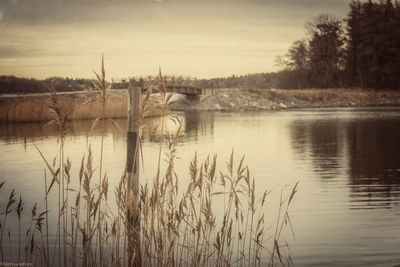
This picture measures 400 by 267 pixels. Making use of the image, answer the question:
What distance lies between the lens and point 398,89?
222ft

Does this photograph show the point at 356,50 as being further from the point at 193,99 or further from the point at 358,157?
the point at 358,157

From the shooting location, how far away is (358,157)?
18266 millimetres

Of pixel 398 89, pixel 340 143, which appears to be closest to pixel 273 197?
pixel 340 143

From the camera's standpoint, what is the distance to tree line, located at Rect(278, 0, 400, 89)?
67312mm

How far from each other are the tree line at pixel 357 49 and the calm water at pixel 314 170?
39.3 metres

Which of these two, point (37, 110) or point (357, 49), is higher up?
point (357, 49)

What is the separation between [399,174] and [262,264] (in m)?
8.50

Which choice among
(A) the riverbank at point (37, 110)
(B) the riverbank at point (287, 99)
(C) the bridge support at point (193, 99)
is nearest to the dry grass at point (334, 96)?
(B) the riverbank at point (287, 99)

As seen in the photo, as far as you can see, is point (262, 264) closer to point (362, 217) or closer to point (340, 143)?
point (362, 217)

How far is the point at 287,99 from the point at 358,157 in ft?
150

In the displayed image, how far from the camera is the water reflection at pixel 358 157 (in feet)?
38.1

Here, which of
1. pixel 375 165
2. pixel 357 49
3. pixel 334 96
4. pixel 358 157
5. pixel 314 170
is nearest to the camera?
pixel 314 170

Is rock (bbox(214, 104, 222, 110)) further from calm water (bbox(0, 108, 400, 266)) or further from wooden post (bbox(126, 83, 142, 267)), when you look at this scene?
wooden post (bbox(126, 83, 142, 267))

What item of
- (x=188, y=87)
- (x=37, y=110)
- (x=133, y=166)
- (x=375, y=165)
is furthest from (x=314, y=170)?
(x=188, y=87)
